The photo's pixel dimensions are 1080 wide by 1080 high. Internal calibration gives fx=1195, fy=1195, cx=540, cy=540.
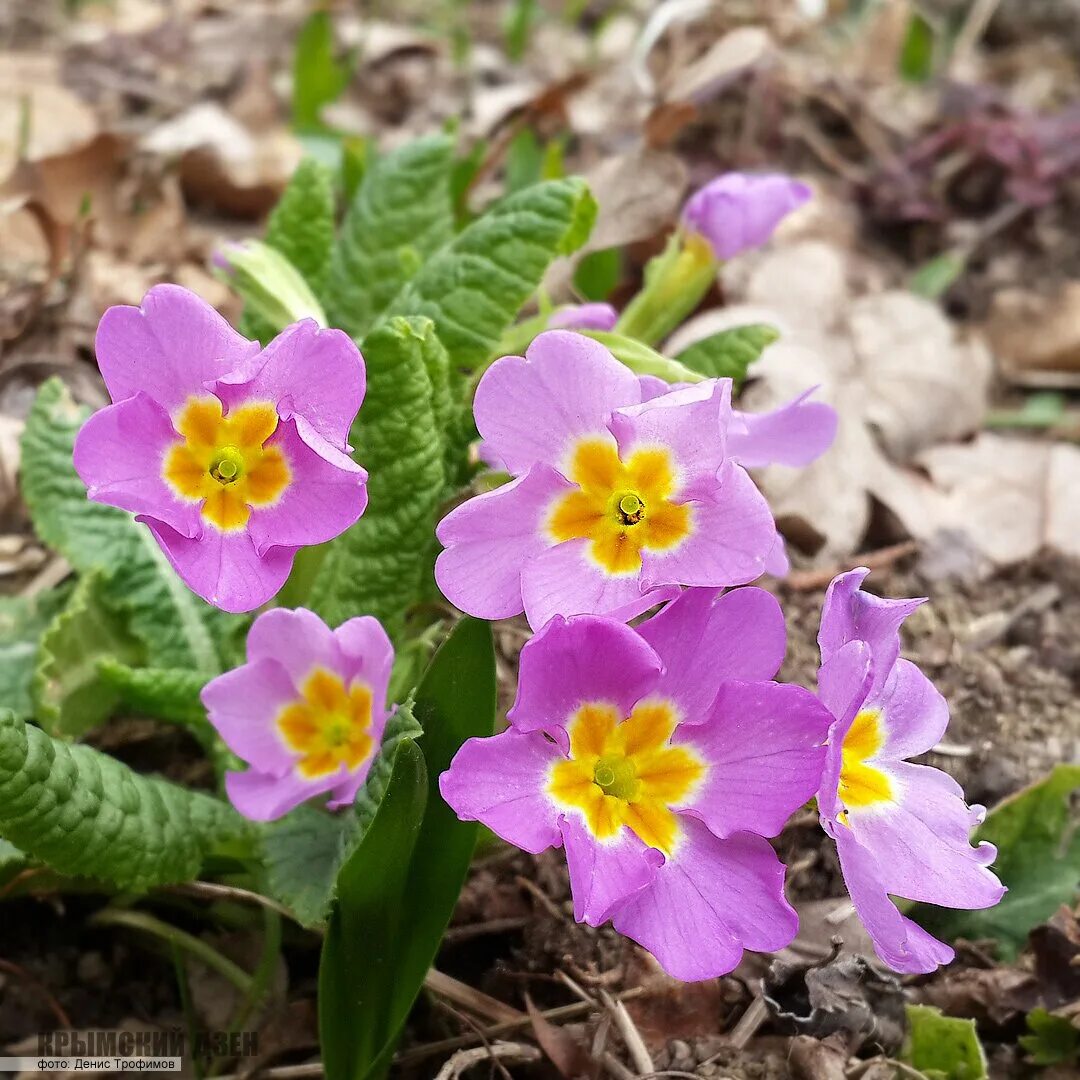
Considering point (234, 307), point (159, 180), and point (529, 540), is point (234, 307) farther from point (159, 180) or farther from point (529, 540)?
point (529, 540)

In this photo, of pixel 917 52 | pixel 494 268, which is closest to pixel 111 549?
pixel 494 268

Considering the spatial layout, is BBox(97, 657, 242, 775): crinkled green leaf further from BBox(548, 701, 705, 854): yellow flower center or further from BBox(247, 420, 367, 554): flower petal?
BBox(548, 701, 705, 854): yellow flower center

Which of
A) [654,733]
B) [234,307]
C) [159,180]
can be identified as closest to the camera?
[654,733]

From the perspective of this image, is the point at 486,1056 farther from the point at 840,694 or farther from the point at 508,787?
the point at 840,694

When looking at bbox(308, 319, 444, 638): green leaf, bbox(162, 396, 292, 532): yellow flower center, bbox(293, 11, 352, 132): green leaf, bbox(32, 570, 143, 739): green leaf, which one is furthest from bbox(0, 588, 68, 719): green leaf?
→ bbox(293, 11, 352, 132): green leaf

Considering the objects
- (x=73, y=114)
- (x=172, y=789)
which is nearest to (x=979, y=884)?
(x=172, y=789)

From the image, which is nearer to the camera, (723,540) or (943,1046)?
(723,540)

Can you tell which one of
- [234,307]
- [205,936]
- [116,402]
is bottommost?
[205,936]
